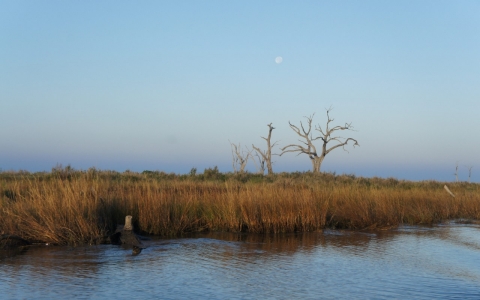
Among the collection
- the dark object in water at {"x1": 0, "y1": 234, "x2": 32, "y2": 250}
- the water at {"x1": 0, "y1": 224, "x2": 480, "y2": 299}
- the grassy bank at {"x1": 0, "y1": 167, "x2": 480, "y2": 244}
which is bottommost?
the water at {"x1": 0, "y1": 224, "x2": 480, "y2": 299}

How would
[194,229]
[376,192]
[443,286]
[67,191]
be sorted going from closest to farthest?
[443,286] → [67,191] → [194,229] → [376,192]

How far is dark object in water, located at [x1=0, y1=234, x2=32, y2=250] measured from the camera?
9.79m

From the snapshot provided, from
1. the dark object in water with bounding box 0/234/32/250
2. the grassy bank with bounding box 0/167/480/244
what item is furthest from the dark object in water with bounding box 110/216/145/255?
the dark object in water with bounding box 0/234/32/250

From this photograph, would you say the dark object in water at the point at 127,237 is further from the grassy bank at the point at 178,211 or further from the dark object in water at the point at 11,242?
the dark object in water at the point at 11,242

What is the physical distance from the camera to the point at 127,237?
33.8 feet

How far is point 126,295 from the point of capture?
6.82 metres

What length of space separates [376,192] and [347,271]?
866 centimetres

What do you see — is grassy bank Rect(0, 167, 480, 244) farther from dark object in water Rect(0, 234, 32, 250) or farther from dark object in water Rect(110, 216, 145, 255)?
dark object in water Rect(110, 216, 145, 255)

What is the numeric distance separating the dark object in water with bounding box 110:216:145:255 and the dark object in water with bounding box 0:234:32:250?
174 centimetres

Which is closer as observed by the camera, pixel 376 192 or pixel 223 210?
pixel 223 210

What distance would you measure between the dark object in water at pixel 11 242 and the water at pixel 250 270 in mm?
513

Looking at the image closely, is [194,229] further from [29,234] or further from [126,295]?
[126,295]

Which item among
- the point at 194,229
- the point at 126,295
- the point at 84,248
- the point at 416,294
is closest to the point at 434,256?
the point at 416,294

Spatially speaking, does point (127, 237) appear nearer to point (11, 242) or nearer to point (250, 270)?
point (11, 242)
